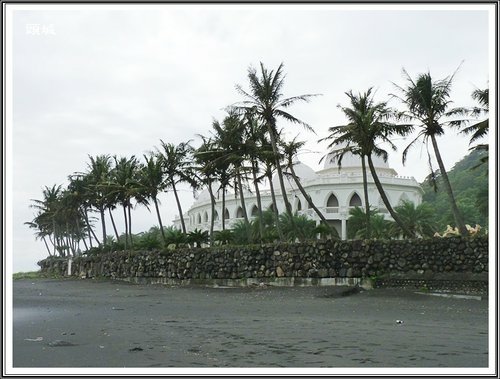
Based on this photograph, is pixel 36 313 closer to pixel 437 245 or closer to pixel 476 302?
pixel 476 302

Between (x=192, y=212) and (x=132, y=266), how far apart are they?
38.2 m

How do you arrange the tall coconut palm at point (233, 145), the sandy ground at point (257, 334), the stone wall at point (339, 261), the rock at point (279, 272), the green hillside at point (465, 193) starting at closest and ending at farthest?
the sandy ground at point (257, 334)
the stone wall at point (339, 261)
the rock at point (279, 272)
the tall coconut palm at point (233, 145)
the green hillside at point (465, 193)

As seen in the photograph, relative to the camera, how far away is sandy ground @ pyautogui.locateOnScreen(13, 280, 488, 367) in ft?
26.9

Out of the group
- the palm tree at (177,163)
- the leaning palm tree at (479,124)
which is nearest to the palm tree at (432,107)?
the leaning palm tree at (479,124)

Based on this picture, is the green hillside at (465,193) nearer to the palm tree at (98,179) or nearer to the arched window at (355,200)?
the arched window at (355,200)

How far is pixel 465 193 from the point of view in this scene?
68.2 metres

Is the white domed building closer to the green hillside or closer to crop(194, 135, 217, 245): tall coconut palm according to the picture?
the green hillside

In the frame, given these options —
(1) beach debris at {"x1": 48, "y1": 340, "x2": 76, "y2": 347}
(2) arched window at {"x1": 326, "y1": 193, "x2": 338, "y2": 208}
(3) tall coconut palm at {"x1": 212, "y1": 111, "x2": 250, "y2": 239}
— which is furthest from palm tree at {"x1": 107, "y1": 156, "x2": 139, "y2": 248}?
(1) beach debris at {"x1": 48, "y1": 340, "x2": 76, "y2": 347}

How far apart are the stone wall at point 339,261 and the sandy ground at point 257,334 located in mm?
3463

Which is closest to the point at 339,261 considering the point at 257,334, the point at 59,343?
the point at 257,334

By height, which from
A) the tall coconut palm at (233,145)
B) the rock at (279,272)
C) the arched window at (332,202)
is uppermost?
the tall coconut palm at (233,145)

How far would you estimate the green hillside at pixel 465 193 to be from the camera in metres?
57.7

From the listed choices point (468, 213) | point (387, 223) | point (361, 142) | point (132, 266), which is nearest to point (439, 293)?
point (361, 142)

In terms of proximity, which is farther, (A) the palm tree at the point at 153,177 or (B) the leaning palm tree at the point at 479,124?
(A) the palm tree at the point at 153,177
